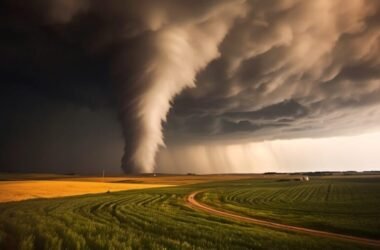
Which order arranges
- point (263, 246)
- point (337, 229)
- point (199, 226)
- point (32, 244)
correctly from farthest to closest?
point (337, 229) < point (199, 226) < point (263, 246) < point (32, 244)

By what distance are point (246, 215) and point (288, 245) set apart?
52.0 feet

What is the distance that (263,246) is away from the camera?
1848 cm

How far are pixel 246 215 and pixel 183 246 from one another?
1908 centimetres

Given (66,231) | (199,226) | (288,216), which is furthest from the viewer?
(288,216)

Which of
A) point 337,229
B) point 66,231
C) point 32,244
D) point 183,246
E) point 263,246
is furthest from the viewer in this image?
point 337,229

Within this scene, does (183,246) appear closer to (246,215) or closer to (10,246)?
(10,246)

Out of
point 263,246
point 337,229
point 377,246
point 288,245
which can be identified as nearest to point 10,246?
point 263,246

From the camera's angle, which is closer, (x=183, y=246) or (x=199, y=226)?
(x=183, y=246)

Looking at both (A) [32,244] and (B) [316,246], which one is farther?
(B) [316,246]

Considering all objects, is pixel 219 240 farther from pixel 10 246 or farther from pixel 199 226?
pixel 10 246

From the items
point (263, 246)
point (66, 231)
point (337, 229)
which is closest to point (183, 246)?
point (263, 246)

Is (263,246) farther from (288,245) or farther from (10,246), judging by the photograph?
(10,246)

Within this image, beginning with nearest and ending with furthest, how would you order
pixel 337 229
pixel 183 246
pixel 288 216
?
pixel 183 246
pixel 337 229
pixel 288 216

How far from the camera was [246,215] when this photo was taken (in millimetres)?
35000
